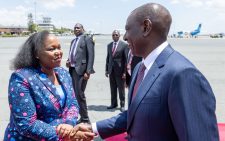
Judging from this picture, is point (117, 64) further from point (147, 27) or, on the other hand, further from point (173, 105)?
point (173, 105)

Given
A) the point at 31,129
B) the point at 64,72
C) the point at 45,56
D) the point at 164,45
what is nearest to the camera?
the point at 164,45

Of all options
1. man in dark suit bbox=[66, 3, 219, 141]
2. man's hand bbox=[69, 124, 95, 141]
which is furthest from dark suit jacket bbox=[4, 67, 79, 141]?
man in dark suit bbox=[66, 3, 219, 141]

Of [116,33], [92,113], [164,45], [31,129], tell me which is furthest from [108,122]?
[116,33]

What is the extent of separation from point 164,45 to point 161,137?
1.54ft

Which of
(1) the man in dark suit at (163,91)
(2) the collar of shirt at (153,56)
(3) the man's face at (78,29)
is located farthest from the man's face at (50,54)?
(3) the man's face at (78,29)

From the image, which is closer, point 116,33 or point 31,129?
point 31,129

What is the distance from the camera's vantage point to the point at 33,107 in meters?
2.43

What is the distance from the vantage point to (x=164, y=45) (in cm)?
172

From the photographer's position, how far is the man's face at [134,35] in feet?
5.74

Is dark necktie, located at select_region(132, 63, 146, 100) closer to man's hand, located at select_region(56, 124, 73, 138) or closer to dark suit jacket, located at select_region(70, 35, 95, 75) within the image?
man's hand, located at select_region(56, 124, 73, 138)

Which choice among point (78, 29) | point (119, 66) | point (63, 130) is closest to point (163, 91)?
point (63, 130)

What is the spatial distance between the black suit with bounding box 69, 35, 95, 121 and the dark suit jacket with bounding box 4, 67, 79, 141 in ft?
11.7

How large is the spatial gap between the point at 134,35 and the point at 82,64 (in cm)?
457

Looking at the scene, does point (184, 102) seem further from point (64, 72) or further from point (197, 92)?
point (64, 72)
